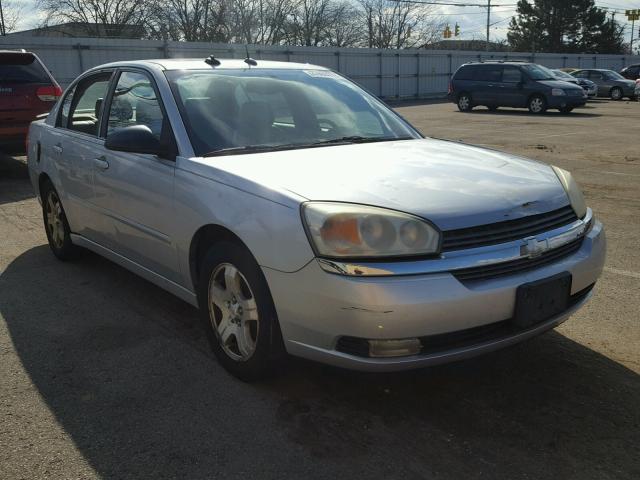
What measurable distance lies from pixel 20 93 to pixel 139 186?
6706 millimetres

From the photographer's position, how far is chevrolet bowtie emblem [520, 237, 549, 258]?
2775mm

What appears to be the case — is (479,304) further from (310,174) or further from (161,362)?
(161,362)

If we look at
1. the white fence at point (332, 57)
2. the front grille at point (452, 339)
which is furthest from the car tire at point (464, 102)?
the front grille at point (452, 339)

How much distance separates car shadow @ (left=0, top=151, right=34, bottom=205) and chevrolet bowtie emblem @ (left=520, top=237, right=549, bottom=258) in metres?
7.07

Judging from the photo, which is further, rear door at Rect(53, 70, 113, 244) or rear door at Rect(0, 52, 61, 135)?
rear door at Rect(0, 52, 61, 135)

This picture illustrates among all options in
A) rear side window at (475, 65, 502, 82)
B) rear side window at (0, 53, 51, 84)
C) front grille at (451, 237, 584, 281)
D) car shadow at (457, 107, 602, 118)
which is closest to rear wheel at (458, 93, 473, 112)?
car shadow at (457, 107, 602, 118)

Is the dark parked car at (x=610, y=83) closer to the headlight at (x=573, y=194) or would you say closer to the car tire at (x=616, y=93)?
the car tire at (x=616, y=93)

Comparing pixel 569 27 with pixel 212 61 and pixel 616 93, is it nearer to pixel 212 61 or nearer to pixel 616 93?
pixel 616 93

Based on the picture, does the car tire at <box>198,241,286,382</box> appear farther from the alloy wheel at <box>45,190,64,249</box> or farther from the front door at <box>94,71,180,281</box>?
the alloy wheel at <box>45,190,64,249</box>

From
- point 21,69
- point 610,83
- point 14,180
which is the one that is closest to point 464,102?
point 610,83

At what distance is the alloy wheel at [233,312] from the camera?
3.07 meters

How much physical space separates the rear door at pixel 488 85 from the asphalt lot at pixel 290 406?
19894 mm

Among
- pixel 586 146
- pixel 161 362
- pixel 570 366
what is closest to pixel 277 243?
pixel 161 362

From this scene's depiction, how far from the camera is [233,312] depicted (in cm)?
319
